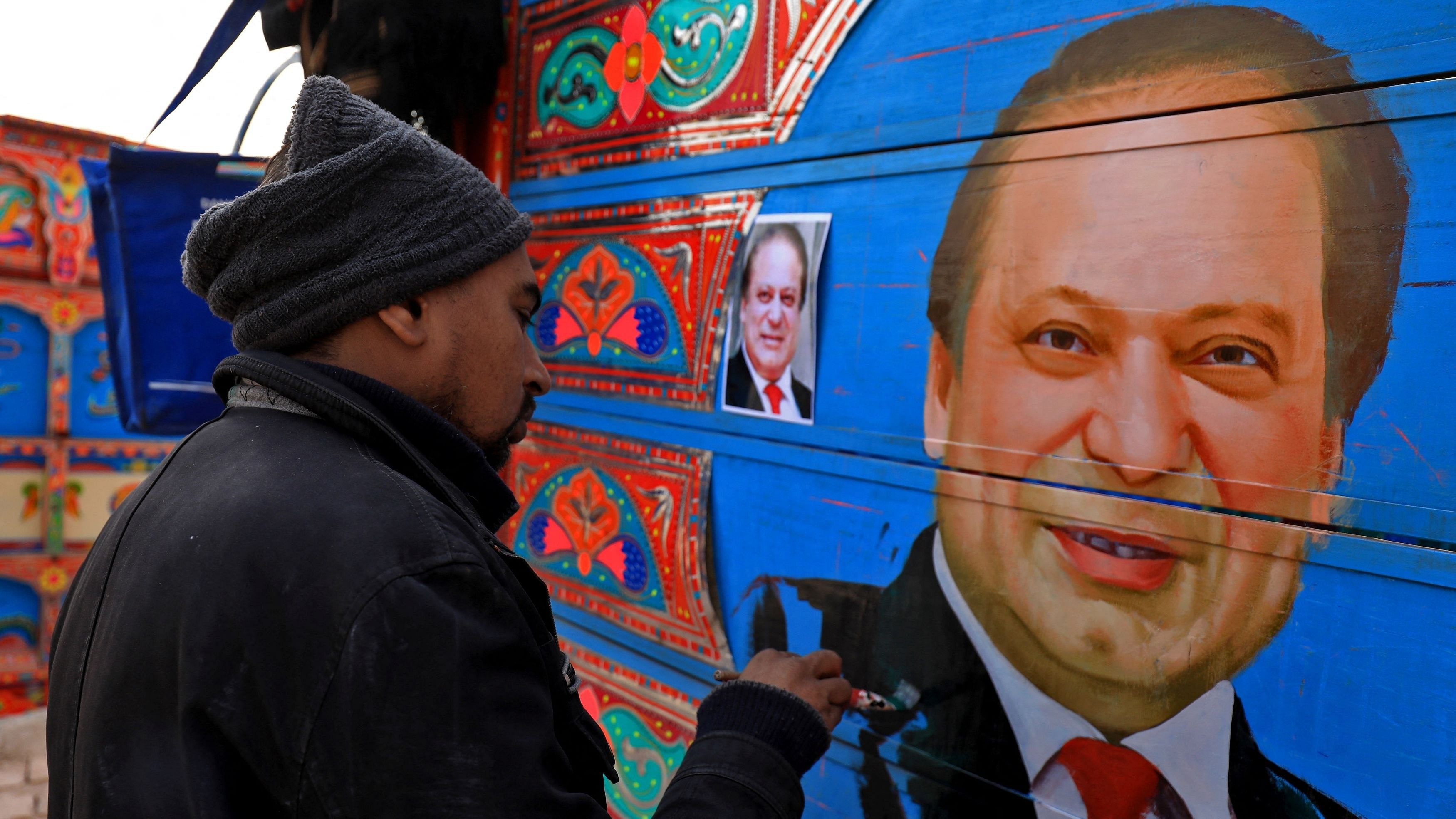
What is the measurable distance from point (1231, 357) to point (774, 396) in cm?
84

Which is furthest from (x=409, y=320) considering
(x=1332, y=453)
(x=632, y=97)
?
(x=632, y=97)

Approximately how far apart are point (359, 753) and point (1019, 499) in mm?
1042

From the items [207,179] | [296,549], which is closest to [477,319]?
[296,549]

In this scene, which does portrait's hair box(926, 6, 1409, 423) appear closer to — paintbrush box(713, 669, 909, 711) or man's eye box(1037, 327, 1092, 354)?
man's eye box(1037, 327, 1092, 354)

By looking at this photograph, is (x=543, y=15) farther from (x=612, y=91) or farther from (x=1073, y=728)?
(x=1073, y=728)

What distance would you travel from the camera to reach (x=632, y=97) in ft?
7.12

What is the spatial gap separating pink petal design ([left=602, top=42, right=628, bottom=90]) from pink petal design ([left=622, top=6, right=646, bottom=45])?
0.8 inches

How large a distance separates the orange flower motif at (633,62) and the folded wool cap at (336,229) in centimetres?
116

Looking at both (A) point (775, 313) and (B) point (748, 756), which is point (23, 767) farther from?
(B) point (748, 756)

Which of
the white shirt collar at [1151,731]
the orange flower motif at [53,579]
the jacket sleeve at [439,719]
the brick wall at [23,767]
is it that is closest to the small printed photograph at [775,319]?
the white shirt collar at [1151,731]

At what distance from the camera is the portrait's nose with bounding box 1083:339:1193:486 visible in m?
1.29

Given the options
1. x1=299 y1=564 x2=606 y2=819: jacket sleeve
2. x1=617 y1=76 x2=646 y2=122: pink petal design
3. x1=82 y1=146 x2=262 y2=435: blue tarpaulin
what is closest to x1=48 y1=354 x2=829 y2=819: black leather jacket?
x1=299 y1=564 x2=606 y2=819: jacket sleeve

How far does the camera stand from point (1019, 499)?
1470 millimetres

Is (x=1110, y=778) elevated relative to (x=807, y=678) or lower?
lower
